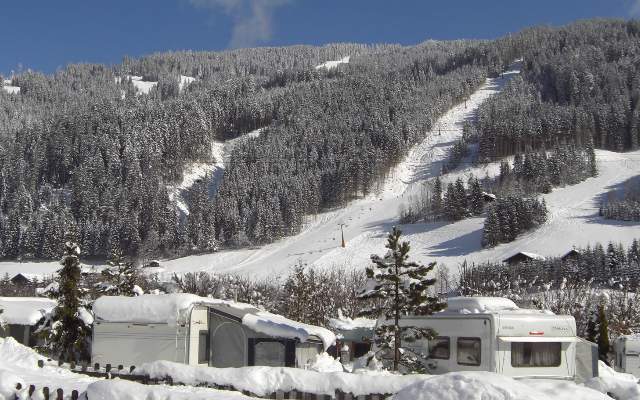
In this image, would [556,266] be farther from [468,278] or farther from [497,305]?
[497,305]

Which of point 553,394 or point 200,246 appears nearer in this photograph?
point 553,394

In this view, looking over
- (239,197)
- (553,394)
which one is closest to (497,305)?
(553,394)

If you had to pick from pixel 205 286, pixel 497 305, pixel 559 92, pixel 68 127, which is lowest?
pixel 205 286

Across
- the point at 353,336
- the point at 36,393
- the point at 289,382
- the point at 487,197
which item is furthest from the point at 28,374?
the point at 487,197

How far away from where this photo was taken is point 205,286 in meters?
75.2

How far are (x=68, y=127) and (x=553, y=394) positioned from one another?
484 feet

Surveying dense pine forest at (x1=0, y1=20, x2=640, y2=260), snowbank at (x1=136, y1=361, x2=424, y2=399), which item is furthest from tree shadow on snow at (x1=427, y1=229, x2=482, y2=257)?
snowbank at (x1=136, y1=361, x2=424, y2=399)

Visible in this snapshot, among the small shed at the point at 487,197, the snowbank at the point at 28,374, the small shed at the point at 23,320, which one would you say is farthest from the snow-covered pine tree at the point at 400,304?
the small shed at the point at 487,197

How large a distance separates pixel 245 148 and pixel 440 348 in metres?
127

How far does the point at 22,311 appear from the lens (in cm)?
3203

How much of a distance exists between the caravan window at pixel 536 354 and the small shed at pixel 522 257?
58.4m

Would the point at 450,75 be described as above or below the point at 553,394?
above

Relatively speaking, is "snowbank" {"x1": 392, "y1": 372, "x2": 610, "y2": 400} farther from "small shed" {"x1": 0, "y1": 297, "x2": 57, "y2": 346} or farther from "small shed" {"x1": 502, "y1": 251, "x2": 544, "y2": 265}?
"small shed" {"x1": 502, "y1": 251, "x2": 544, "y2": 265}

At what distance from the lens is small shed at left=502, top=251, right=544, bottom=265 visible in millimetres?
74000
